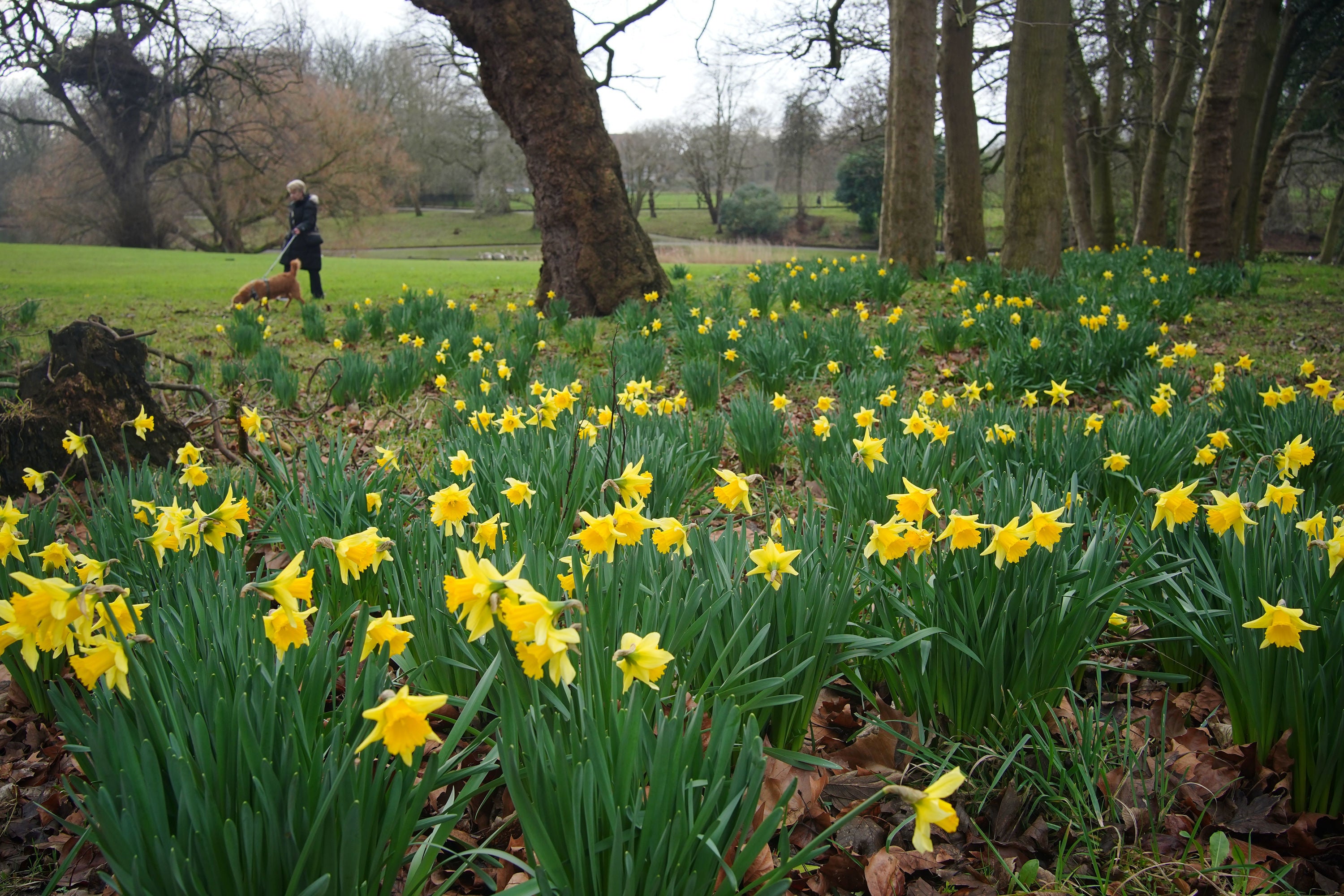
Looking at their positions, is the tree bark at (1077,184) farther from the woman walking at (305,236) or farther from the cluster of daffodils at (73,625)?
the cluster of daffodils at (73,625)

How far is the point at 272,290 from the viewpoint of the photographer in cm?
934

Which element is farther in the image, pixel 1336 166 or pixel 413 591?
pixel 1336 166

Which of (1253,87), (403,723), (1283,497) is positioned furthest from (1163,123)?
(403,723)

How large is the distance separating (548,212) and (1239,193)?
→ 1048 cm

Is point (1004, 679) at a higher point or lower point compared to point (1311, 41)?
lower

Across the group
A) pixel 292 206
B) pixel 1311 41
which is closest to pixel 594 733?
pixel 292 206

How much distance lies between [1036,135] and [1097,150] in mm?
9730

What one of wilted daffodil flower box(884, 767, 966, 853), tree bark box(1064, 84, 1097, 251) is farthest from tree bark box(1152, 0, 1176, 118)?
wilted daffodil flower box(884, 767, 966, 853)

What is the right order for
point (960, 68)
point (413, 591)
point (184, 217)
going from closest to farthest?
1. point (413, 591)
2. point (960, 68)
3. point (184, 217)

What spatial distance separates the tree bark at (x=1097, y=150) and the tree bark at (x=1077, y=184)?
0.77ft

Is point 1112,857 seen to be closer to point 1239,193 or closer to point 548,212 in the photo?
point 548,212

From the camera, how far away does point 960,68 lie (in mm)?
10555

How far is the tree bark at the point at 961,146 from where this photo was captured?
32.7 ft

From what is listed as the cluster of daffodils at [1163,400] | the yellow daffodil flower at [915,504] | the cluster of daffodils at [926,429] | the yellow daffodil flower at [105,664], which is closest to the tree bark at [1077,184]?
the cluster of daffodils at [1163,400]
